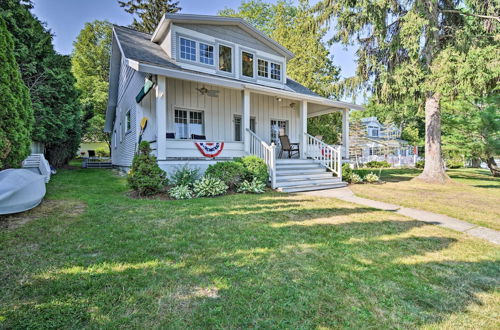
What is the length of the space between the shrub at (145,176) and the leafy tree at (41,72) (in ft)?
21.1

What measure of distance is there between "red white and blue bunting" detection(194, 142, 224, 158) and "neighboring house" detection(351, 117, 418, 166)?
1167cm

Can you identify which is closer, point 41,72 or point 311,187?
point 311,187

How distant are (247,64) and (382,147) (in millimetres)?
17909

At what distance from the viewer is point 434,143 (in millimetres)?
10438

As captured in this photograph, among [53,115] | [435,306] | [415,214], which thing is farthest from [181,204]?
[53,115]

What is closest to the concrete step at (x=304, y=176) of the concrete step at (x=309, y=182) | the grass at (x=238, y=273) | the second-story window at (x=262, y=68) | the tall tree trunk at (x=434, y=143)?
the concrete step at (x=309, y=182)

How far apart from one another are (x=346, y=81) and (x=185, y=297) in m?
12.6

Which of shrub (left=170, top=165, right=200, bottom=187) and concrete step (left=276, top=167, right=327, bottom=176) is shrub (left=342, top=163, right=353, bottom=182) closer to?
concrete step (left=276, top=167, right=327, bottom=176)

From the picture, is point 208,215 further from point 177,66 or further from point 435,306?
point 177,66

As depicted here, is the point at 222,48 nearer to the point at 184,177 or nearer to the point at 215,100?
the point at 215,100

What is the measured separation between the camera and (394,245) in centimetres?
328

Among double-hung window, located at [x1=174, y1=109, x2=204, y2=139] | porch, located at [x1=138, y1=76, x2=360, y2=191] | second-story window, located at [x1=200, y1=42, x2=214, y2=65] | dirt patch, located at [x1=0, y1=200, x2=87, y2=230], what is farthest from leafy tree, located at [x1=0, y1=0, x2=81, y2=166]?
dirt patch, located at [x1=0, y1=200, x2=87, y2=230]

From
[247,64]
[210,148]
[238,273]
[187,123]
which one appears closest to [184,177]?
[210,148]

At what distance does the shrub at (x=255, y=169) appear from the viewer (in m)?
7.18
